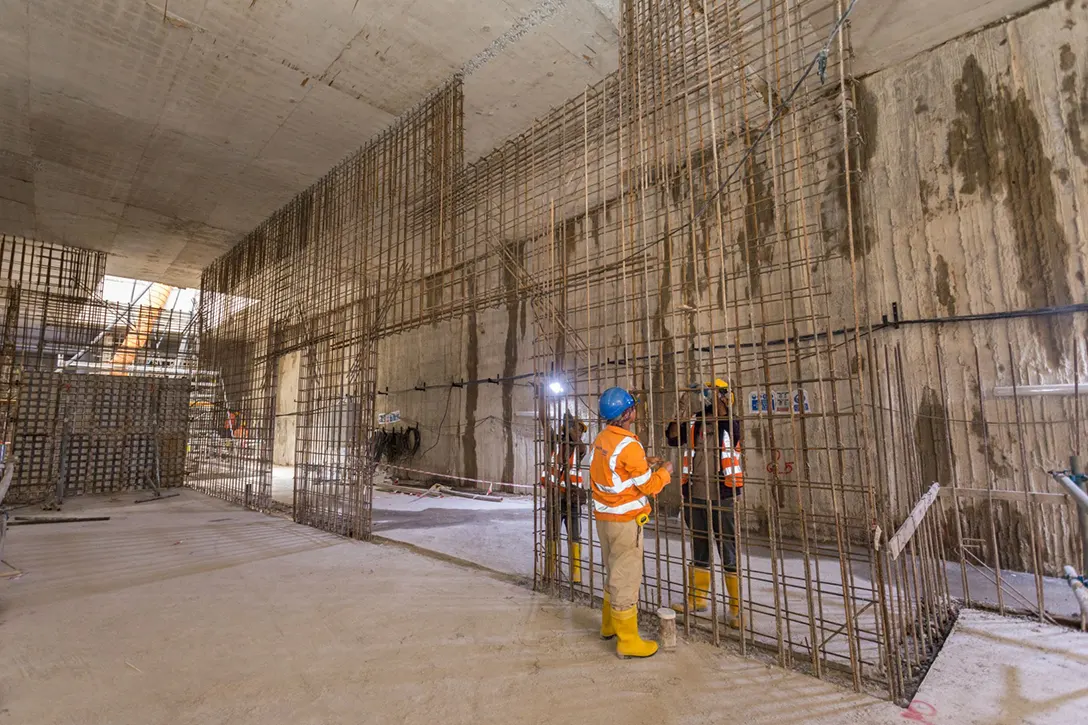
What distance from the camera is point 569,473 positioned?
489cm

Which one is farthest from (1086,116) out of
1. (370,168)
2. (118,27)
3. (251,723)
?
(118,27)

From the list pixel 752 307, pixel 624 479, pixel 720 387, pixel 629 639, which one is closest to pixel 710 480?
pixel 720 387

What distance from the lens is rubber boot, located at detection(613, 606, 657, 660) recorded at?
338 cm

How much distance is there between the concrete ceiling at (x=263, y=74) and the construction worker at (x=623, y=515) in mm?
5250

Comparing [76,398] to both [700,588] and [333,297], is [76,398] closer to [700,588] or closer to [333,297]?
[333,297]

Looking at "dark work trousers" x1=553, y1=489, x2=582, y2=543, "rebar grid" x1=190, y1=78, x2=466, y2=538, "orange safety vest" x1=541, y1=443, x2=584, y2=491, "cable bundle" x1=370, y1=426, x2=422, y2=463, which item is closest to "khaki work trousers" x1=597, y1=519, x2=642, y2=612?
"dark work trousers" x1=553, y1=489, x2=582, y2=543

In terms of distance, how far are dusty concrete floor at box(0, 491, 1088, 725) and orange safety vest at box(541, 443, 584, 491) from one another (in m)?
1.02

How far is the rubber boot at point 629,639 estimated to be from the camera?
3.38 metres

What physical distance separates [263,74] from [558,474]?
6.75 metres

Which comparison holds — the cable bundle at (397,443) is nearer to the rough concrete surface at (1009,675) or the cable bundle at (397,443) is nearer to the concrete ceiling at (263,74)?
the concrete ceiling at (263,74)

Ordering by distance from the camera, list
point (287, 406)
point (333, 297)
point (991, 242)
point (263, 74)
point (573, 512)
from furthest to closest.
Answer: point (287, 406)
point (333, 297)
point (263, 74)
point (991, 242)
point (573, 512)

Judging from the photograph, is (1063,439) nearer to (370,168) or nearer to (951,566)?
(951,566)

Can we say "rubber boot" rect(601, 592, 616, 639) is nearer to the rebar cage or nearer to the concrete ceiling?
the rebar cage

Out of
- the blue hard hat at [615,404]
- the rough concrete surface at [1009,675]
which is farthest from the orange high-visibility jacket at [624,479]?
the rough concrete surface at [1009,675]
